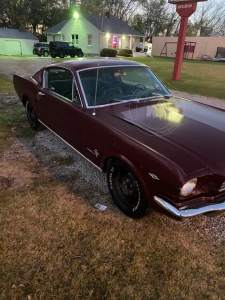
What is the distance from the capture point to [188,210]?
210 cm

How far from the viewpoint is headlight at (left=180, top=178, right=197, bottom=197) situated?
2063 mm

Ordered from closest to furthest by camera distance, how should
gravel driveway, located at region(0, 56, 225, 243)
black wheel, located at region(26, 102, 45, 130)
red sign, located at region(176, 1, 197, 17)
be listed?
gravel driveway, located at region(0, 56, 225, 243) → black wheel, located at region(26, 102, 45, 130) → red sign, located at region(176, 1, 197, 17)

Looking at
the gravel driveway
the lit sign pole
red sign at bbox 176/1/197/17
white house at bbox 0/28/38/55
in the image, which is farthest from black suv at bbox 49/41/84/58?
the gravel driveway

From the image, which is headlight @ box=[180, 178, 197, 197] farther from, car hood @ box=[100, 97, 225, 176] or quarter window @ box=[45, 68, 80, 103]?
quarter window @ box=[45, 68, 80, 103]

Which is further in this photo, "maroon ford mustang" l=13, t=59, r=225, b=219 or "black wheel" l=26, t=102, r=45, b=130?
"black wheel" l=26, t=102, r=45, b=130

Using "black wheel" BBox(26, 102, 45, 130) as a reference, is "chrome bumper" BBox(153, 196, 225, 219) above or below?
above

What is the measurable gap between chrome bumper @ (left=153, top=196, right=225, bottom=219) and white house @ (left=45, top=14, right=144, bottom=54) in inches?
Result: 1226

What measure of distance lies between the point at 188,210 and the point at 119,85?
2.09 metres

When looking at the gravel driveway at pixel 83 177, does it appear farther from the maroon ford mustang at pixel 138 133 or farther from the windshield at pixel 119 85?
the windshield at pixel 119 85

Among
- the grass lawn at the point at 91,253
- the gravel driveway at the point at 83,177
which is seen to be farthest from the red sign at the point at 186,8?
the grass lawn at the point at 91,253

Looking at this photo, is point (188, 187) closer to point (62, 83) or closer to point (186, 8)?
point (62, 83)

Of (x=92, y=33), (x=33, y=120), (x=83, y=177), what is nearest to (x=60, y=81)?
(x=33, y=120)

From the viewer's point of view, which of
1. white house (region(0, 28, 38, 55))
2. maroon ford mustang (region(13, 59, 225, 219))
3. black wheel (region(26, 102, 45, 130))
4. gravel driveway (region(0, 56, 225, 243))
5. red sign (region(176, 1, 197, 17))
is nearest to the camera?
maroon ford mustang (region(13, 59, 225, 219))

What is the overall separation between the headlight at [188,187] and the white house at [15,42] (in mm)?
37622
